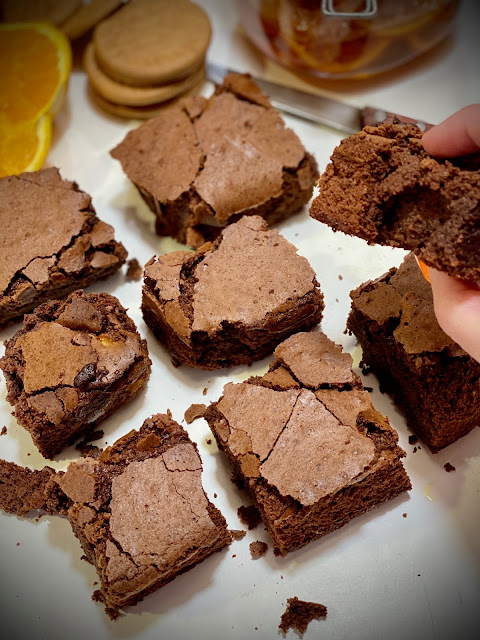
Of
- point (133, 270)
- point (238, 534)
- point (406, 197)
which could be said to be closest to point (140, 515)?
point (238, 534)

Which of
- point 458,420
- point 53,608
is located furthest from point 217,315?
point 53,608

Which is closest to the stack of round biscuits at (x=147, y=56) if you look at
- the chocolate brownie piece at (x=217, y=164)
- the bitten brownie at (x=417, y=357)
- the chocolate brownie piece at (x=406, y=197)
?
the chocolate brownie piece at (x=217, y=164)

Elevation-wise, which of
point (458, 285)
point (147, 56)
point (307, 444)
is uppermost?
point (147, 56)

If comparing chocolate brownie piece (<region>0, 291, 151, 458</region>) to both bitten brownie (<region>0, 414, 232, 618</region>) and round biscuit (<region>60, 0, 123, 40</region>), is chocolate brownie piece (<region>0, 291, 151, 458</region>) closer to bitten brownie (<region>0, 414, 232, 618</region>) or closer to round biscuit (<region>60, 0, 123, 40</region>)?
bitten brownie (<region>0, 414, 232, 618</region>)

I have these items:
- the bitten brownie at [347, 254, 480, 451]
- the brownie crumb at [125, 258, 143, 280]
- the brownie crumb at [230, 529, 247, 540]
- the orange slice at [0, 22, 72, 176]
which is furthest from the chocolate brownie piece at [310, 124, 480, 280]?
the orange slice at [0, 22, 72, 176]

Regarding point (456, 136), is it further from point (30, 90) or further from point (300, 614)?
point (30, 90)
